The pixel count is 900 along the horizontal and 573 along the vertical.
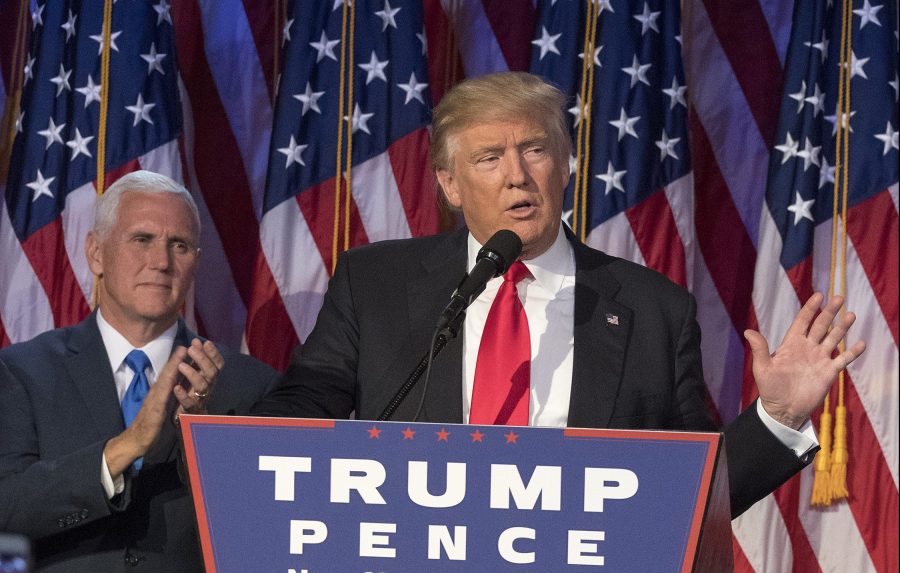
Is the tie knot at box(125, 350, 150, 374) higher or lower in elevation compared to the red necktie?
lower

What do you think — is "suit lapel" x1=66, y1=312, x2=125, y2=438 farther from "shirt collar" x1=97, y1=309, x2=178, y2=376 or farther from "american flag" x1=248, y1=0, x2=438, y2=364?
"american flag" x1=248, y1=0, x2=438, y2=364

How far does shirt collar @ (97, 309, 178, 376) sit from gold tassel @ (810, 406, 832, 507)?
182 cm

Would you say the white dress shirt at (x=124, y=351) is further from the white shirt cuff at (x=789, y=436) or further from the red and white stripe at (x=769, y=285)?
the red and white stripe at (x=769, y=285)

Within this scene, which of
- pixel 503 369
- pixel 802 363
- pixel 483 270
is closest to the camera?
pixel 483 270

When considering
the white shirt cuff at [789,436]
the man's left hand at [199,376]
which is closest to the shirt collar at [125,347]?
the man's left hand at [199,376]

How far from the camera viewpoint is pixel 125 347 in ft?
9.80

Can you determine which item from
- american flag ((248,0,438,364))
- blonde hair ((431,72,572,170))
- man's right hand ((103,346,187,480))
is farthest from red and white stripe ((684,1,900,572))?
man's right hand ((103,346,187,480))

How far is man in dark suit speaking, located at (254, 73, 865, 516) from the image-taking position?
7.30ft

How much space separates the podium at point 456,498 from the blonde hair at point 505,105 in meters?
0.94

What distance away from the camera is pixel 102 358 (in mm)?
2906

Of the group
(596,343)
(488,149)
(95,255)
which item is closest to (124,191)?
(95,255)

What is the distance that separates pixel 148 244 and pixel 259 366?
1.37ft

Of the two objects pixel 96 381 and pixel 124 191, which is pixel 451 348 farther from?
pixel 124 191

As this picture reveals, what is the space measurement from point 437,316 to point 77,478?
0.88 meters
